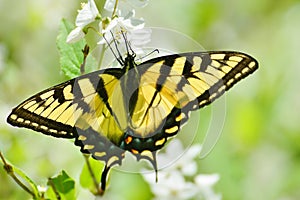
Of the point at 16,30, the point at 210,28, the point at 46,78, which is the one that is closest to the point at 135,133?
the point at 46,78

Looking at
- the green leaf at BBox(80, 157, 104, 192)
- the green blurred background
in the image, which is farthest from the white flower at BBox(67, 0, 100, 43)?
the green blurred background

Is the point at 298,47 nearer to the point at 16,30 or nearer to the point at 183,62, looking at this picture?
the point at 16,30

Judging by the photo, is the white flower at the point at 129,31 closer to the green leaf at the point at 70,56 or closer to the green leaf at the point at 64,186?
the green leaf at the point at 70,56

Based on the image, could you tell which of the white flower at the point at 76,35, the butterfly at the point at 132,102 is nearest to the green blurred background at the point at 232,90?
the butterfly at the point at 132,102

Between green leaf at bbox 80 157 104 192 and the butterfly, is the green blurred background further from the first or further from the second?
the butterfly

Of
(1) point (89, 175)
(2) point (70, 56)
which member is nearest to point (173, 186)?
(1) point (89, 175)

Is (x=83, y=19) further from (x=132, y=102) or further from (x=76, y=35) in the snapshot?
(x=132, y=102)
